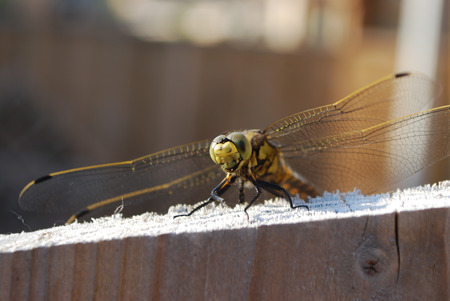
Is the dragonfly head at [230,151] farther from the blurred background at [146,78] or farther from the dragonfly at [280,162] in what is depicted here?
the blurred background at [146,78]

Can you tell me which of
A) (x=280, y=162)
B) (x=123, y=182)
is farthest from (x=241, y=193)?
(x=123, y=182)

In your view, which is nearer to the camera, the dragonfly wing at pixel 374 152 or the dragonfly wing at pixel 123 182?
the dragonfly wing at pixel 374 152

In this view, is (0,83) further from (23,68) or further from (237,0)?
(237,0)

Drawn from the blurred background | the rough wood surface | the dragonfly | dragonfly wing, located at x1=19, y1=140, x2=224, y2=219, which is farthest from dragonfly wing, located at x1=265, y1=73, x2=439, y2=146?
the blurred background

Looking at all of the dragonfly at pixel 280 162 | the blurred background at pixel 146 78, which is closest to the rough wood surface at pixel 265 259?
the dragonfly at pixel 280 162

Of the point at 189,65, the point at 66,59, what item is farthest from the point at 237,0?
the point at 66,59

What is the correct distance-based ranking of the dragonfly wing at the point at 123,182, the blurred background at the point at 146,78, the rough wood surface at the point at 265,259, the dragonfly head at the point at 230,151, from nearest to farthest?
1. the rough wood surface at the point at 265,259
2. the dragonfly head at the point at 230,151
3. the dragonfly wing at the point at 123,182
4. the blurred background at the point at 146,78

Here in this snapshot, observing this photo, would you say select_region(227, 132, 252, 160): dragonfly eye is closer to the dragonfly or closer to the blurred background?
the dragonfly
